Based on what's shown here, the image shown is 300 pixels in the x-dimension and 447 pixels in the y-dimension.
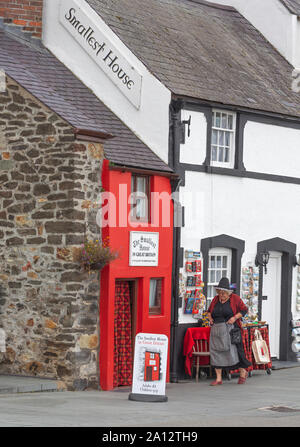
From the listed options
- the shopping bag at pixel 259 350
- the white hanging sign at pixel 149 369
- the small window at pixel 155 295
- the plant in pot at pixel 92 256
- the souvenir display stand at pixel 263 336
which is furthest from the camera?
the souvenir display stand at pixel 263 336

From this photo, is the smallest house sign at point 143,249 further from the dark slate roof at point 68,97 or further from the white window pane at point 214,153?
the white window pane at point 214,153

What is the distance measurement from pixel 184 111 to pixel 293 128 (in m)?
3.95

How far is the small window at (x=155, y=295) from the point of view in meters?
19.3

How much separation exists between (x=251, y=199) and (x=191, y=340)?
12.2 feet

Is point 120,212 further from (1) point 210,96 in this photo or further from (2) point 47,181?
(1) point 210,96

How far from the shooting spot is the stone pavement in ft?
43.0

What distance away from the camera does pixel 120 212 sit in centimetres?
1827

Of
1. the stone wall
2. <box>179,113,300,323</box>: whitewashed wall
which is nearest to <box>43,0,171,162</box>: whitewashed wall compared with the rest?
<box>179,113,300,323</box>: whitewashed wall

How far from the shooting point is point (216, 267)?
2109cm

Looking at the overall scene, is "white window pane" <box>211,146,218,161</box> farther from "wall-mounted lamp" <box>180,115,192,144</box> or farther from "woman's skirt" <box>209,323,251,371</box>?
"woman's skirt" <box>209,323,251,371</box>

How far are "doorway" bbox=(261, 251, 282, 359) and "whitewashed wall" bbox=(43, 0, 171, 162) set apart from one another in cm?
450

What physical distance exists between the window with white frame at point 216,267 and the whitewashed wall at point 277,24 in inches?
261

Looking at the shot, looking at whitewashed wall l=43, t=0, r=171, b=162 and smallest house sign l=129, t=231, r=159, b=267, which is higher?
whitewashed wall l=43, t=0, r=171, b=162

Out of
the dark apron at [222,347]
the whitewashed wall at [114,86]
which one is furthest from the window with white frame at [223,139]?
the dark apron at [222,347]
